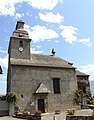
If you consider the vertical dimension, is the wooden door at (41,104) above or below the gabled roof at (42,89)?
below

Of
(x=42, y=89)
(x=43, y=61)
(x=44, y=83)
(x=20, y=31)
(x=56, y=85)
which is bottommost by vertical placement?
(x=42, y=89)

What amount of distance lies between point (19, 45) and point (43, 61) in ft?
16.1

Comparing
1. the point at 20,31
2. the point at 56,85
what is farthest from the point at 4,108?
the point at 20,31

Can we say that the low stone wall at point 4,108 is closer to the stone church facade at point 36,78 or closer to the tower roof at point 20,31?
the stone church facade at point 36,78

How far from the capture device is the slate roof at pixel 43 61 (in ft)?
97.9

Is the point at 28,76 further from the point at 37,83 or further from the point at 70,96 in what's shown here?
the point at 70,96

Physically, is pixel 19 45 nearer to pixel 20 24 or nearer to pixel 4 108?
pixel 20 24

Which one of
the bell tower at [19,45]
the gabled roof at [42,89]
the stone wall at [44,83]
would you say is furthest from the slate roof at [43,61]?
the gabled roof at [42,89]

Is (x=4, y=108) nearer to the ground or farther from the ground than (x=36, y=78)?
nearer to the ground

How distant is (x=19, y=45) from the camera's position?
105ft

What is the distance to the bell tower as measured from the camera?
102 ft

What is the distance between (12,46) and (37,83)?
7.60 metres

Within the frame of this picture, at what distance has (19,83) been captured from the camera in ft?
92.2

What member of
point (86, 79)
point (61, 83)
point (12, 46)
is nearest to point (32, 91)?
point (61, 83)
